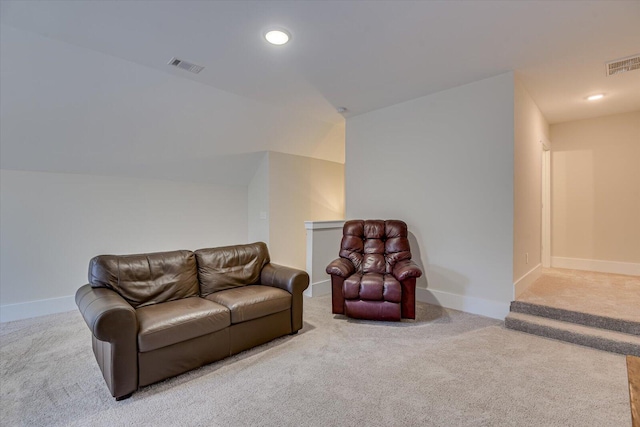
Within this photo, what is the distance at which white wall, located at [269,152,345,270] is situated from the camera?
5.12m

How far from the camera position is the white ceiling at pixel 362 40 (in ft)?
7.38

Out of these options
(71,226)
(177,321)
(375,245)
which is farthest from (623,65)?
(71,226)

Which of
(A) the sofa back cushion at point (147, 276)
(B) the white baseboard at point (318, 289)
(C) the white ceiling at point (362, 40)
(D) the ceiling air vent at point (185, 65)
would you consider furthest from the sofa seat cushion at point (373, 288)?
(D) the ceiling air vent at point (185, 65)

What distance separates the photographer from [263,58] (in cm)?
300

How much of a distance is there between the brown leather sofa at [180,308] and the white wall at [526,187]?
2.59 m

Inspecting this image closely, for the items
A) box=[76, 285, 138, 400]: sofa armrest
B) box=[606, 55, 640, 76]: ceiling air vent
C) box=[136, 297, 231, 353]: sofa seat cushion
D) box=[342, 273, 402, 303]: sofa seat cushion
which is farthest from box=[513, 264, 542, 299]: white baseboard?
box=[76, 285, 138, 400]: sofa armrest

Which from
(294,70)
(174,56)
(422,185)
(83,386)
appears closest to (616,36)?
(422,185)

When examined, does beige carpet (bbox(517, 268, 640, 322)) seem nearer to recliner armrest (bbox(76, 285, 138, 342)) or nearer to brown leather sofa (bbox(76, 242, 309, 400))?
brown leather sofa (bbox(76, 242, 309, 400))

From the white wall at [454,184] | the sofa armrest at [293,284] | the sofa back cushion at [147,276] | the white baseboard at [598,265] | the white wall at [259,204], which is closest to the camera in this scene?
the sofa back cushion at [147,276]

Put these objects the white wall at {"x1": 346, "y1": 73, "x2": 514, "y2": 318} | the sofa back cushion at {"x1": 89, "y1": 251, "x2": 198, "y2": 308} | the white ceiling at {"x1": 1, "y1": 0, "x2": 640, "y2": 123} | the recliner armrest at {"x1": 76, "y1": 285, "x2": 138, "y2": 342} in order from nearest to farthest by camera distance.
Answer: the recliner armrest at {"x1": 76, "y1": 285, "x2": 138, "y2": 342}, the white ceiling at {"x1": 1, "y1": 0, "x2": 640, "y2": 123}, the sofa back cushion at {"x1": 89, "y1": 251, "x2": 198, "y2": 308}, the white wall at {"x1": 346, "y1": 73, "x2": 514, "y2": 318}

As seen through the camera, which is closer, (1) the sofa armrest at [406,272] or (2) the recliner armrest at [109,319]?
(2) the recliner armrest at [109,319]

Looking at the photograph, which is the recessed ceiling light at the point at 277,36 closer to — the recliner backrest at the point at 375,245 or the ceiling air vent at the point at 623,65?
the recliner backrest at the point at 375,245

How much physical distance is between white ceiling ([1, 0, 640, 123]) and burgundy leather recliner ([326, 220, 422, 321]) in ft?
6.05

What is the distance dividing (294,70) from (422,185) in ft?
7.12
